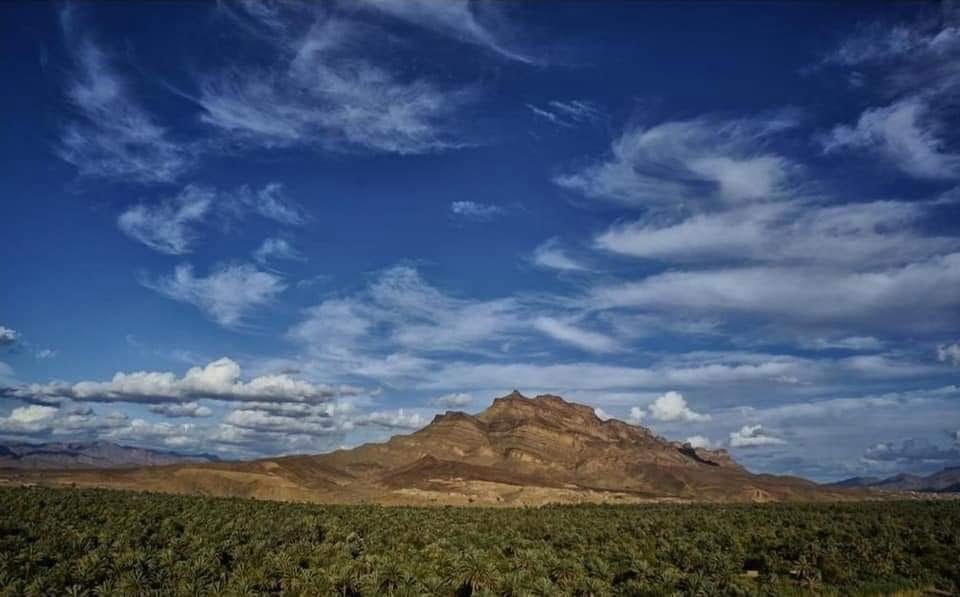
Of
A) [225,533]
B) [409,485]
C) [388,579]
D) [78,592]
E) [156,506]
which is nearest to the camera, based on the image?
[78,592]

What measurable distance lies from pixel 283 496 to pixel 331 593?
129683 millimetres

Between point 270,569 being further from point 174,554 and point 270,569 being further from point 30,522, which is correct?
point 30,522

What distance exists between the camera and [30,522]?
54781 millimetres

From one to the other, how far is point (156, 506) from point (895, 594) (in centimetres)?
7064

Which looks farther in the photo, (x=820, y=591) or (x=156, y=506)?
(x=156, y=506)

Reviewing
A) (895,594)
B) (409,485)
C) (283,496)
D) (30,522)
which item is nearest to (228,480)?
(283,496)

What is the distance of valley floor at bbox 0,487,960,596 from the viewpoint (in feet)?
116

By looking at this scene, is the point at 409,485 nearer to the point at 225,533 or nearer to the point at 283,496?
the point at 283,496

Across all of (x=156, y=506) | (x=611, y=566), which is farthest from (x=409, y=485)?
(x=611, y=566)

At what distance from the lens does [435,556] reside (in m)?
45.8

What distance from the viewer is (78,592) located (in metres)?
32.6

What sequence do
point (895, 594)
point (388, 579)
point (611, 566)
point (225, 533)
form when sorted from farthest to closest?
point (225, 533)
point (611, 566)
point (895, 594)
point (388, 579)

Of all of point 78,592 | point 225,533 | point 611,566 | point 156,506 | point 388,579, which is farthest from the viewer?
point 156,506

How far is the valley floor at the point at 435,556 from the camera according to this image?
35469 millimetres
